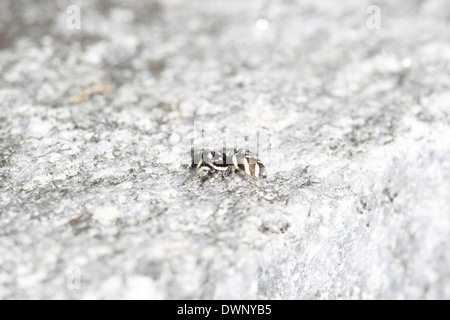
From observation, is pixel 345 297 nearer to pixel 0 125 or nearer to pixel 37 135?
pixel 37 135

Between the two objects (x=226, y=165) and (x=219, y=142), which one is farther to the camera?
(x=219, y=142)

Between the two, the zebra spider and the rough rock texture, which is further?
the zebra spider

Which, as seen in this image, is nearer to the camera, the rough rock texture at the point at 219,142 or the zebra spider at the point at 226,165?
the rough rock texture at the point at 219,142
